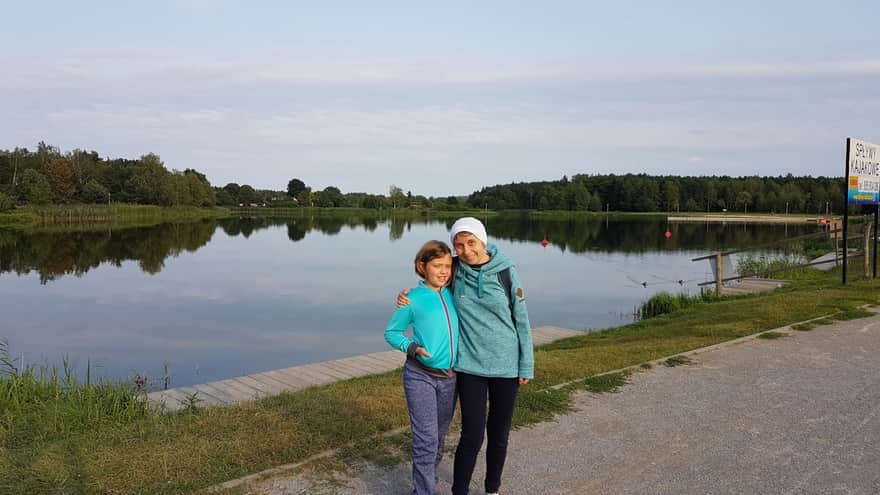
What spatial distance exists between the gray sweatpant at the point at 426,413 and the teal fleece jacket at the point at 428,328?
100 mm

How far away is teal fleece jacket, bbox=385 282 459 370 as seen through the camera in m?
3.24

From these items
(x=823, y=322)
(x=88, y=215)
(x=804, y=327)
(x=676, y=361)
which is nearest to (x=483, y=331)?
(x=676, y=361)

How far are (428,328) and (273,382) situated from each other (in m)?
5.66

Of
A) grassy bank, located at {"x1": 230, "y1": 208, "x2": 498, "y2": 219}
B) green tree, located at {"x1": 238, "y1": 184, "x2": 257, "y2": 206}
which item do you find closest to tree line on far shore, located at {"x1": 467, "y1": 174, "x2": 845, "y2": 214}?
grassy bank, located at {"x1": 230, "y1": 208, "x2": 498, "y2": 219}

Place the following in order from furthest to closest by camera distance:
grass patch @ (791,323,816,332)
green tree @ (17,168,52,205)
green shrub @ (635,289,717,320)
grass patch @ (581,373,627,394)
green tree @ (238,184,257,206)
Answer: green tree @ (238,184,257,206) < green tree @ (17,168,52,205) < green shrub @ (635,289,717,320) < grass patch @ (791,323,816,332) < grass patch @ (581,373,627,394)

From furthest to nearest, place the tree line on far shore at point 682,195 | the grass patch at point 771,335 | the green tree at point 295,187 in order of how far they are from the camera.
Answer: the green tree at point 295,187 < the tree line on far shore at point 682,195 < the grass patch at point 771,335

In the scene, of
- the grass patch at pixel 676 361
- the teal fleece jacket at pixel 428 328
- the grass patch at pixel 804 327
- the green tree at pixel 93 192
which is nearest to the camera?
the teal fleece jacket at pixel 428 328

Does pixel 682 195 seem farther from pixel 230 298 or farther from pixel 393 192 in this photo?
pixel 230 298

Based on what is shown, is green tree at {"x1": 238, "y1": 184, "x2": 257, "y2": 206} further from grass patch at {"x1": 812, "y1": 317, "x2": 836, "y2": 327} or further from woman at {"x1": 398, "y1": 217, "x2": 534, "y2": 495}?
woman at {"x1": 398, "y1": 217, "x2": 534, "y2": 495}

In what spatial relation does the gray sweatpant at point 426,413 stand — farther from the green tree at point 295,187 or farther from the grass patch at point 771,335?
the green tree at point 295,187

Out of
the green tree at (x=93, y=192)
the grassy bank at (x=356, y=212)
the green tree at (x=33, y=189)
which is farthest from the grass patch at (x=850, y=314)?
the grassy bank at (x=356, y=212)

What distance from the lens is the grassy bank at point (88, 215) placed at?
5454cm

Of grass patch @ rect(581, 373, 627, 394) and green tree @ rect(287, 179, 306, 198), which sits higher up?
green tree @ rect(287, 179, 306, 198)

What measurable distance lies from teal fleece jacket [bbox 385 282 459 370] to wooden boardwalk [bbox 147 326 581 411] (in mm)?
4300
